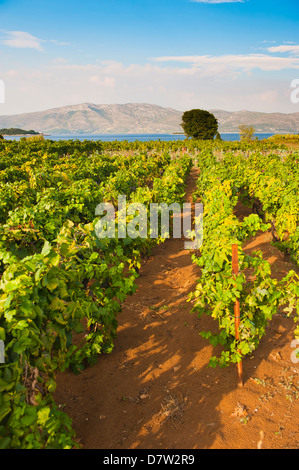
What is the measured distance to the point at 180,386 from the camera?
13.0ft

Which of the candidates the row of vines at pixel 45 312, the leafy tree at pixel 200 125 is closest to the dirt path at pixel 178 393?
the row of vines at pixel 45 312

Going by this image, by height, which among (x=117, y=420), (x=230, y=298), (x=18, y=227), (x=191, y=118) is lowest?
(x=117, y=420)

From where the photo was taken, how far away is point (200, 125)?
59938 millimetres

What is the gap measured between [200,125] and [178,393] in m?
61.8

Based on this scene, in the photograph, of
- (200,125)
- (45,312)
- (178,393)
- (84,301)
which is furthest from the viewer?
(200,125)

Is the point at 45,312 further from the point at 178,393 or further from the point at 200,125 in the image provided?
the point at 200,125

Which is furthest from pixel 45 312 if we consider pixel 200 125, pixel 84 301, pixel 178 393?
pixel 200 125

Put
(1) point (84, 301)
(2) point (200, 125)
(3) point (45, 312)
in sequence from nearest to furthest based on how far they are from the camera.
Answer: (3) point (45, 312) → (1) point (84, 301) → (2) point (200, 125)

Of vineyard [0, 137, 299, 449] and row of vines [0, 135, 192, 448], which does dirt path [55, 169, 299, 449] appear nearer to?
vineyard [0, 137, 299, 449]

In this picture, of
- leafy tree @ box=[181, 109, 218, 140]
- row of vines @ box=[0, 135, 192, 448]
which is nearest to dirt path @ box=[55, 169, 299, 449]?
row of vines @ box=[0, 135, 192, 448]
